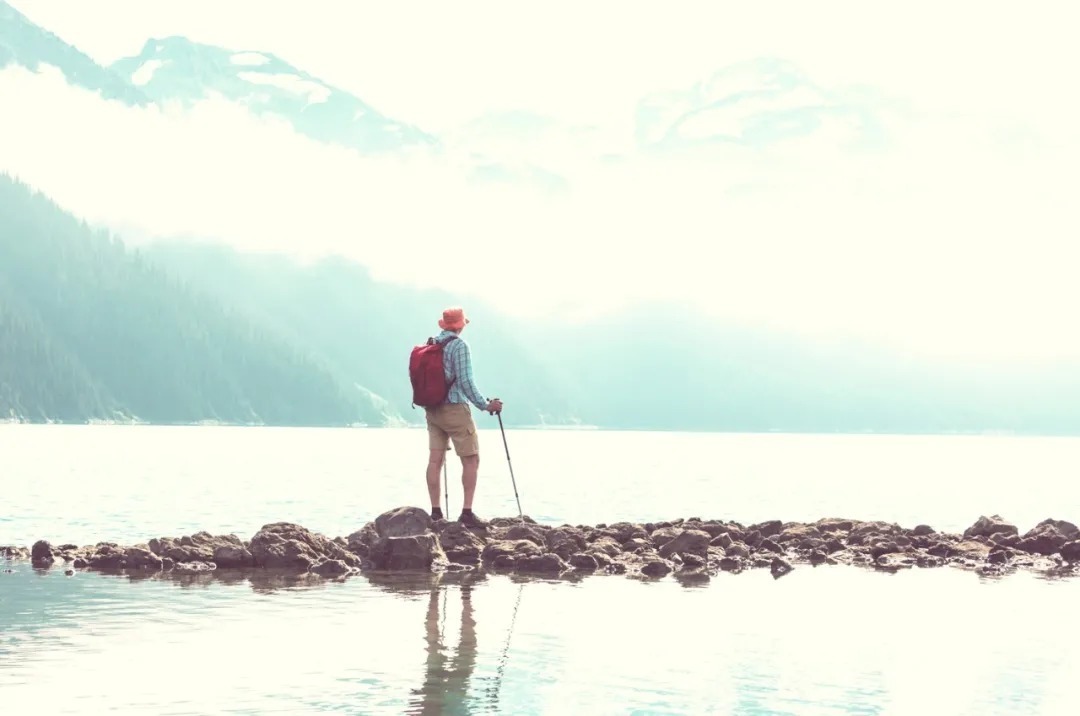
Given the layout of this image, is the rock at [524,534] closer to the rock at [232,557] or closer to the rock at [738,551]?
the rock at [738,551]

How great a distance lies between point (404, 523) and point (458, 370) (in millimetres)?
2537

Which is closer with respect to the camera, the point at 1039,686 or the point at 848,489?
the point at 1039,686

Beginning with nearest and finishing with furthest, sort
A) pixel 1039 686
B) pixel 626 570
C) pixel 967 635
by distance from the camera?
pixel 1039 686 < pixel 967 635 < pixel 626 570

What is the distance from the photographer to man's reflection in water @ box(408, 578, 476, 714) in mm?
10391

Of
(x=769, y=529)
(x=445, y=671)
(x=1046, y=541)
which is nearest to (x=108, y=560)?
(x=445, y=671)

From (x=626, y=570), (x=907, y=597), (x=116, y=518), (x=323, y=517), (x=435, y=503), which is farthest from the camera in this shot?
(x=323, y=517)

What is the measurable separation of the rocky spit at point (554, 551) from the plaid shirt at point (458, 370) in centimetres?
193

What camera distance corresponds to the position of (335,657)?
12.4 m

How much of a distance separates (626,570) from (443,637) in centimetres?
741

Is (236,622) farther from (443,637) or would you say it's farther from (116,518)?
(116,518)

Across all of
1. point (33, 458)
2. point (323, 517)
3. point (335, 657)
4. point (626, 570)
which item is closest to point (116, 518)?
point (323, 517)

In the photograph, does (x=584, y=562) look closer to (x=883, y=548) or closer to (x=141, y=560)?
(x=883, y=548)

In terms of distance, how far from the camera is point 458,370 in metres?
21.2

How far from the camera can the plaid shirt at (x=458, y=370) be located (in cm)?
2119
